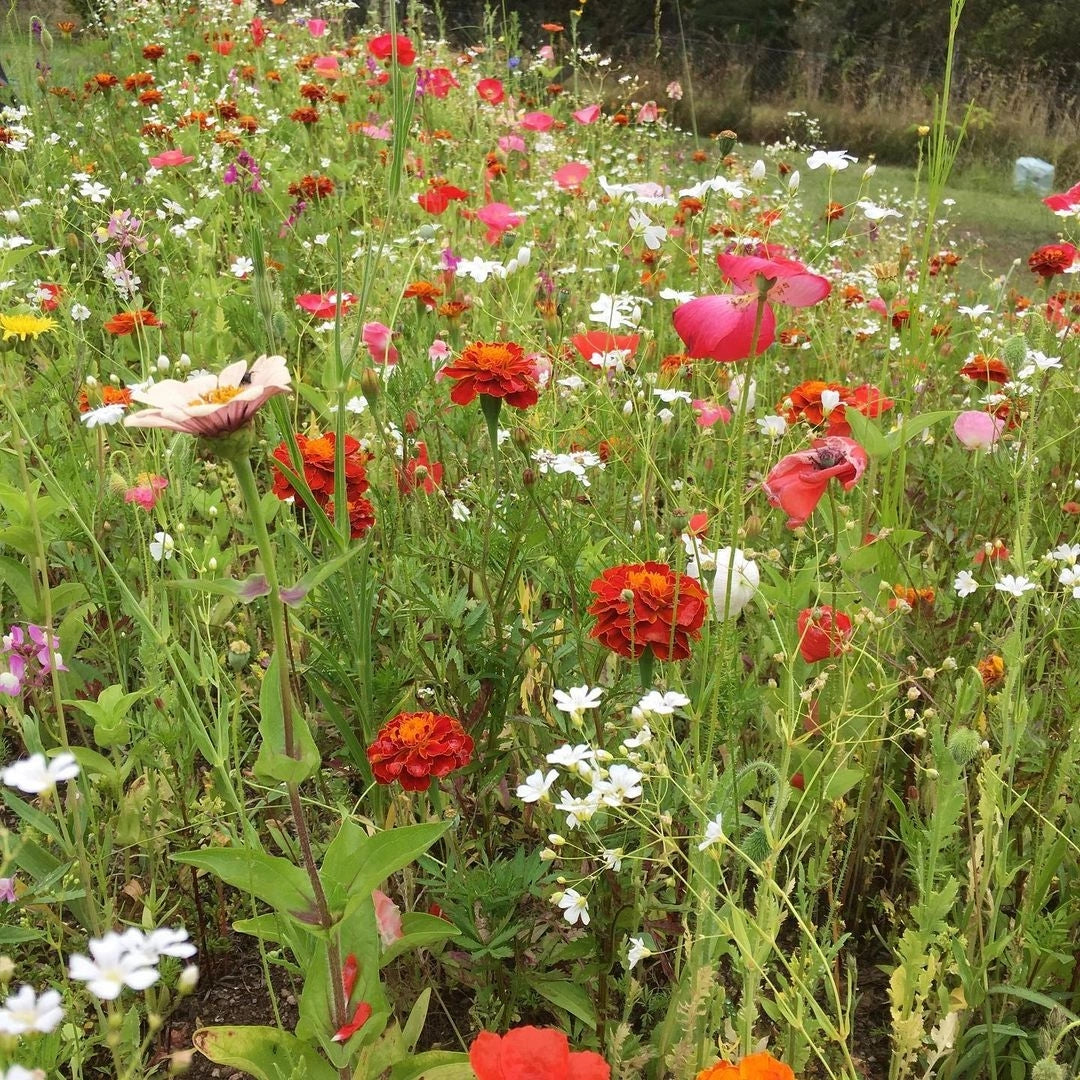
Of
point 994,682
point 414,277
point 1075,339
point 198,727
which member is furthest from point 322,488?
point 1075,339

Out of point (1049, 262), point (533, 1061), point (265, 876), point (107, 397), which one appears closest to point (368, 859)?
point (265, 876)

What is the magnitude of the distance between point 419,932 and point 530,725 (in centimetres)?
35

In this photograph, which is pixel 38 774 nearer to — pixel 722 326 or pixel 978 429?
pixel 722 326

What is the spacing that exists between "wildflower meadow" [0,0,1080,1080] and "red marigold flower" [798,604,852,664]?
0.04 feet

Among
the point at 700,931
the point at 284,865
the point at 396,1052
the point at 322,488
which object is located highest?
the point at 322,488

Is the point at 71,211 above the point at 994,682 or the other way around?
above

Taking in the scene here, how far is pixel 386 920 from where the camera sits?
89cm

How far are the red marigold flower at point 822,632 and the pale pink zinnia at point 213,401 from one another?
2.12ft

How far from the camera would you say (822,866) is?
3.34 ft

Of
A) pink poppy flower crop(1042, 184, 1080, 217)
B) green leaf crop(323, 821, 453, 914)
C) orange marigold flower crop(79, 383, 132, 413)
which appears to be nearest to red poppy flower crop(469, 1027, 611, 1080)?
green leaf crop(323, 821, 453, 914)

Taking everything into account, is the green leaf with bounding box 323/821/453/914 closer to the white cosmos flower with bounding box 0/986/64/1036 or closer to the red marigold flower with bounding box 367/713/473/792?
the red marigold flower with bounding box 367/713/473/792

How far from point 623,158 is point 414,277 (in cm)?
207

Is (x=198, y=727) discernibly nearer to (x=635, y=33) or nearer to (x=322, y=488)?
(x=322, y=488)

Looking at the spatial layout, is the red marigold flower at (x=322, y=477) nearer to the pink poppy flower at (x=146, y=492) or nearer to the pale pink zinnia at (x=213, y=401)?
the pink poppy flower at (x=146, y=492)
